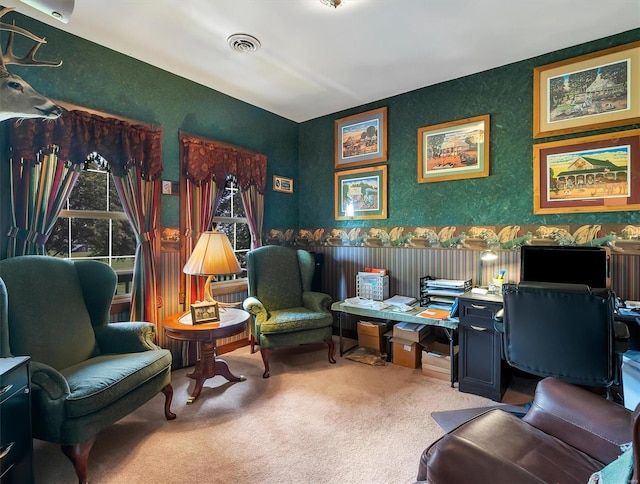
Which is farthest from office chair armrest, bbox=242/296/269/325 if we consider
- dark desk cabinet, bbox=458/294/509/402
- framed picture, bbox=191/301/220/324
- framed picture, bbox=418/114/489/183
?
framed picture, bbox=418/114/489/183

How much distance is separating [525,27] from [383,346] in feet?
10.1

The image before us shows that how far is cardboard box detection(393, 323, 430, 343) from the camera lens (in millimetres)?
3135

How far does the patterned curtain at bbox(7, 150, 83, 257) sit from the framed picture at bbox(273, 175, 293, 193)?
219 cm

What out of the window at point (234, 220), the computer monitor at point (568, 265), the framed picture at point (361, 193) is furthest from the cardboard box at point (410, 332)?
the window at point (234, 220)

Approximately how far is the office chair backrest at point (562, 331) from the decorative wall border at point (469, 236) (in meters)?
1.15

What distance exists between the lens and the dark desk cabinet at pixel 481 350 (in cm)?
254

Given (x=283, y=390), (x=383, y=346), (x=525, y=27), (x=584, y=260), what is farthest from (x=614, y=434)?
(x=525, y=27)

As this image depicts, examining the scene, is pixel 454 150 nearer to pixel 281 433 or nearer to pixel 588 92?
pixel 588 92

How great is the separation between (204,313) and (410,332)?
75.6 inches

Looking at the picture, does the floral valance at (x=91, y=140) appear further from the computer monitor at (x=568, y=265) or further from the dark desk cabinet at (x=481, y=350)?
the computer monitor at (x=568, y=265)

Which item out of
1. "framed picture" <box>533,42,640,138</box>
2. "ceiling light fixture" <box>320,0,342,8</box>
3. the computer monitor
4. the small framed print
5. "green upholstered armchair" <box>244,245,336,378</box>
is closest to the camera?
"ceiling light fixture" <box>320,0,342,8</box>

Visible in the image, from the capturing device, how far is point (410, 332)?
3.15 meters

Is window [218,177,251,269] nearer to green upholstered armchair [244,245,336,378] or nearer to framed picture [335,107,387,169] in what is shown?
green upholstered armchair [244,245,336,378]

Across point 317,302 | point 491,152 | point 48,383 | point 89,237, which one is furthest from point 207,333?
point 491,152
